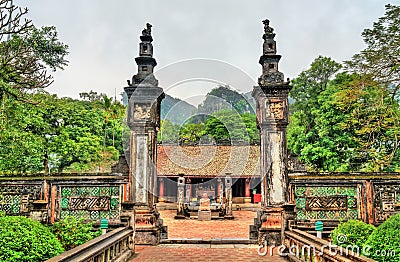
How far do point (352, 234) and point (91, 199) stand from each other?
244 inches

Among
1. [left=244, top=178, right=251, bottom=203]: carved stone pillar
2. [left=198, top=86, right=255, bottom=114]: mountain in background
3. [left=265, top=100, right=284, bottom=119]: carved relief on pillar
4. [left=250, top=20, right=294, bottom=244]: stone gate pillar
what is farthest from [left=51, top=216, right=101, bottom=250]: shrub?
[left=198, top=86, right=255, bottom=114]: mountain in background

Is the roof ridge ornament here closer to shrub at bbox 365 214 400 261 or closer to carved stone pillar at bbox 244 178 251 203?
shrub at bbox 365 214 400 261

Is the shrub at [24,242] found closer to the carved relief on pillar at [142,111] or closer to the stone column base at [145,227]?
the stone column base at [145,227]

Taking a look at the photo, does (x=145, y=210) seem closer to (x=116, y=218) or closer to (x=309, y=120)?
(x=116, y=218)

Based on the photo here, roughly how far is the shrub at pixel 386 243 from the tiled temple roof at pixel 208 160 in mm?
23801

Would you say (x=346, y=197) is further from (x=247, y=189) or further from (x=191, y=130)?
(x=191, y=130)

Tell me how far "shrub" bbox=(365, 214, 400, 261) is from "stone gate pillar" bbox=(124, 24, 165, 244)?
5597mm

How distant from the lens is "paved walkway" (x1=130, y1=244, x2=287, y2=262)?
7535 mm

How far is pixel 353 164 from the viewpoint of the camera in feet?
73.4

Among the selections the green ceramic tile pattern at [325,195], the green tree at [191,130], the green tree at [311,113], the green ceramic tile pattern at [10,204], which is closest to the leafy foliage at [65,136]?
the green ceramic tile pattern at [10,204]

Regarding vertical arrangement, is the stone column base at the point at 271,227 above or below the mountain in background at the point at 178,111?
below

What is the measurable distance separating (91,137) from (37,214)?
1916 centimetres

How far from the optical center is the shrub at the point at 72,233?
779cm

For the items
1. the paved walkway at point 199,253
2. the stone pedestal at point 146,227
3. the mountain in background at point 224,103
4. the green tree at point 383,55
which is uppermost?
the mountain in background at point 224,103
